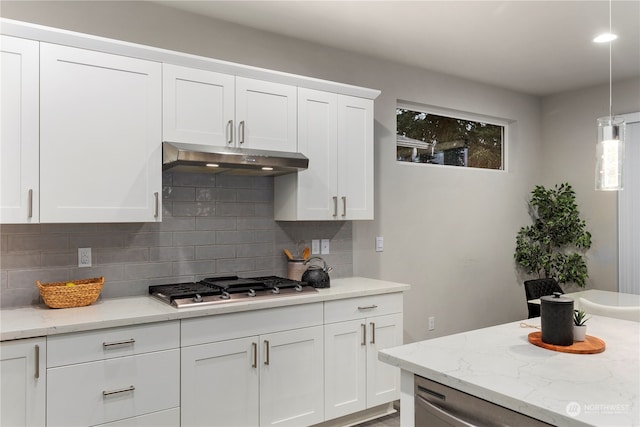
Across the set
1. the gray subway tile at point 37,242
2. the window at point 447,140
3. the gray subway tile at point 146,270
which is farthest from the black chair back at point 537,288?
the gray subway tile at point 37,242

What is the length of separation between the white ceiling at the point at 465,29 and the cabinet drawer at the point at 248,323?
6.38 ft

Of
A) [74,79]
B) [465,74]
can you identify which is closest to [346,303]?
[74,79]

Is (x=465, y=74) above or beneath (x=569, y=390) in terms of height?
above

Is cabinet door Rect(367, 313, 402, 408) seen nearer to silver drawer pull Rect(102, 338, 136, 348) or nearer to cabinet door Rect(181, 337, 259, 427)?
cabinet door Rect(181, 337, 259, 427)

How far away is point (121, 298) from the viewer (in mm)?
2797

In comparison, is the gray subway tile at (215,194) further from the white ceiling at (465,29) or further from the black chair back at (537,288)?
the black chair back at (537,288)

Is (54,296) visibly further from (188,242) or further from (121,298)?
(188,242)

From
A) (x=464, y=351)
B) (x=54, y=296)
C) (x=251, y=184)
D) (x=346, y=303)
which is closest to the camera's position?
(x=464, y=351)

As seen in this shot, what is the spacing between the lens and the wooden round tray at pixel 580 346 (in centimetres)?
170

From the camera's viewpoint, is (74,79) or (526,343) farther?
(74,79)

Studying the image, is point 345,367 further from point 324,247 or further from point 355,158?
point 355,158

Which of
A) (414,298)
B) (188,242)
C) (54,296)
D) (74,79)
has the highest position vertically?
(74,79)

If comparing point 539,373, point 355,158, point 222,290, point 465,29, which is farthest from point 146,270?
point 465,29

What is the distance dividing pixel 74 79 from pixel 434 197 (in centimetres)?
316
